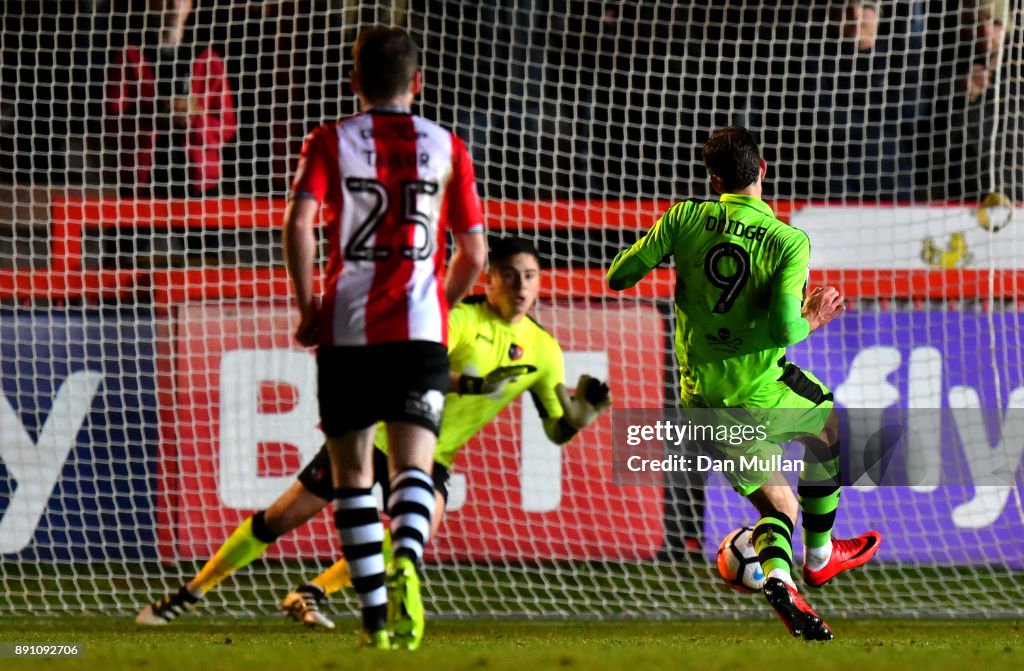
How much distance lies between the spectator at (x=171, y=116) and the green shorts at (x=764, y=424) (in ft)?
11.1

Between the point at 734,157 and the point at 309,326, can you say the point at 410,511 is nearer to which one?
the point at 309,326

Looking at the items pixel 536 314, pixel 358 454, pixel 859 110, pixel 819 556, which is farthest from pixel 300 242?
pixel 859 110

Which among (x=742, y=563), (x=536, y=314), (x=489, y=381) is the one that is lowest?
(x=742, y=563)

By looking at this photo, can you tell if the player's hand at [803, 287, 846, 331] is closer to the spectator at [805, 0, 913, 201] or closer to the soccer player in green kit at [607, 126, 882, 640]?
the soccer player in green kit at [607, 126, 882, 640]

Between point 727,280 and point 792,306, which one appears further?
point 727,280

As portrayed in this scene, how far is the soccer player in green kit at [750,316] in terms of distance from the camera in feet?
13.8

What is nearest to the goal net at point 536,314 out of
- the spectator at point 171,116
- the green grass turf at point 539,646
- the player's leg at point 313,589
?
the spectator at point 171,116

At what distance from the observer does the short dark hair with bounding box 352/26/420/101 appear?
315cm

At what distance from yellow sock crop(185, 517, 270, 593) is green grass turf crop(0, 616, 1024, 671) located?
8.0 inches

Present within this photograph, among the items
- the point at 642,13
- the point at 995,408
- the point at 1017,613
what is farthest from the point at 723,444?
the point at 642,13

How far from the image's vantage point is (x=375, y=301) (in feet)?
10.3

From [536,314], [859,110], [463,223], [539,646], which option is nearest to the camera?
[463,223]

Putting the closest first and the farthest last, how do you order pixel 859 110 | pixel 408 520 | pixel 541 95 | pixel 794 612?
pixel 408 520
pixel 794 612
pixel 541 95
pixel 859 110

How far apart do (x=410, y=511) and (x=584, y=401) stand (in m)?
1.62
